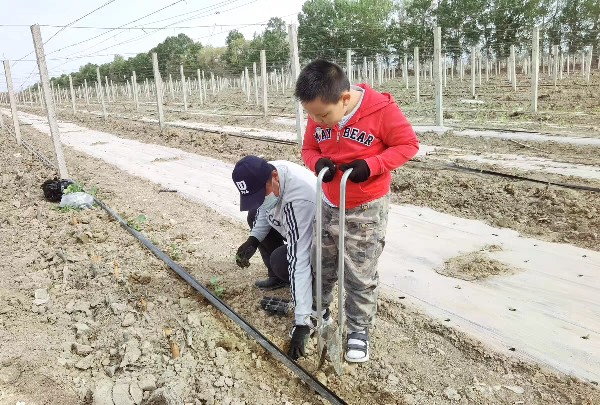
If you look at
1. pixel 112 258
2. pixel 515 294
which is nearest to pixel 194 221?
pixel 112 258

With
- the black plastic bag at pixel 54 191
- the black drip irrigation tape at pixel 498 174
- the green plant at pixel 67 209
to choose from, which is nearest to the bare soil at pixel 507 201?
the black drip irrigation tape at pixel 498 174

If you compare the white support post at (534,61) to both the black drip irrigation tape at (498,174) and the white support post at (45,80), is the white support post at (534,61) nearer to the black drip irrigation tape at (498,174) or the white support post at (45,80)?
the black drip irrigation tape at (498,174)

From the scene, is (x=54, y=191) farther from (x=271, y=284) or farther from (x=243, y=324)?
(x=243, y=324)

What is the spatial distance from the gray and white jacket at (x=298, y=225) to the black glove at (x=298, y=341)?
54 mm

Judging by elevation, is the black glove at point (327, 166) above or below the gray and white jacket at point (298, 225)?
above

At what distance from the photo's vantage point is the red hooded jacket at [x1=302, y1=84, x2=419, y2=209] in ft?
7.30

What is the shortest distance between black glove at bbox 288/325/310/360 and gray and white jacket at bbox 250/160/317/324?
0.18ft

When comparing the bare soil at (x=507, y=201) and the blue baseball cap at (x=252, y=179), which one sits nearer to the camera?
the blue baseball cap at (x=252, y=179)

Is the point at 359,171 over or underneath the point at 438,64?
underneath

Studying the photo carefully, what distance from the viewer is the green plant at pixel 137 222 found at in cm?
543

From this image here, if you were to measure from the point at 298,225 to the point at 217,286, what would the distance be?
4.17 feet

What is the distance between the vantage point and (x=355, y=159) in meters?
2.33

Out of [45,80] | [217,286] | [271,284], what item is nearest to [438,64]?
[45,80]

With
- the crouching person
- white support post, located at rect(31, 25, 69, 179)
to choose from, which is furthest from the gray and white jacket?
white support post, located at rect(31, 25, 69, 179)
